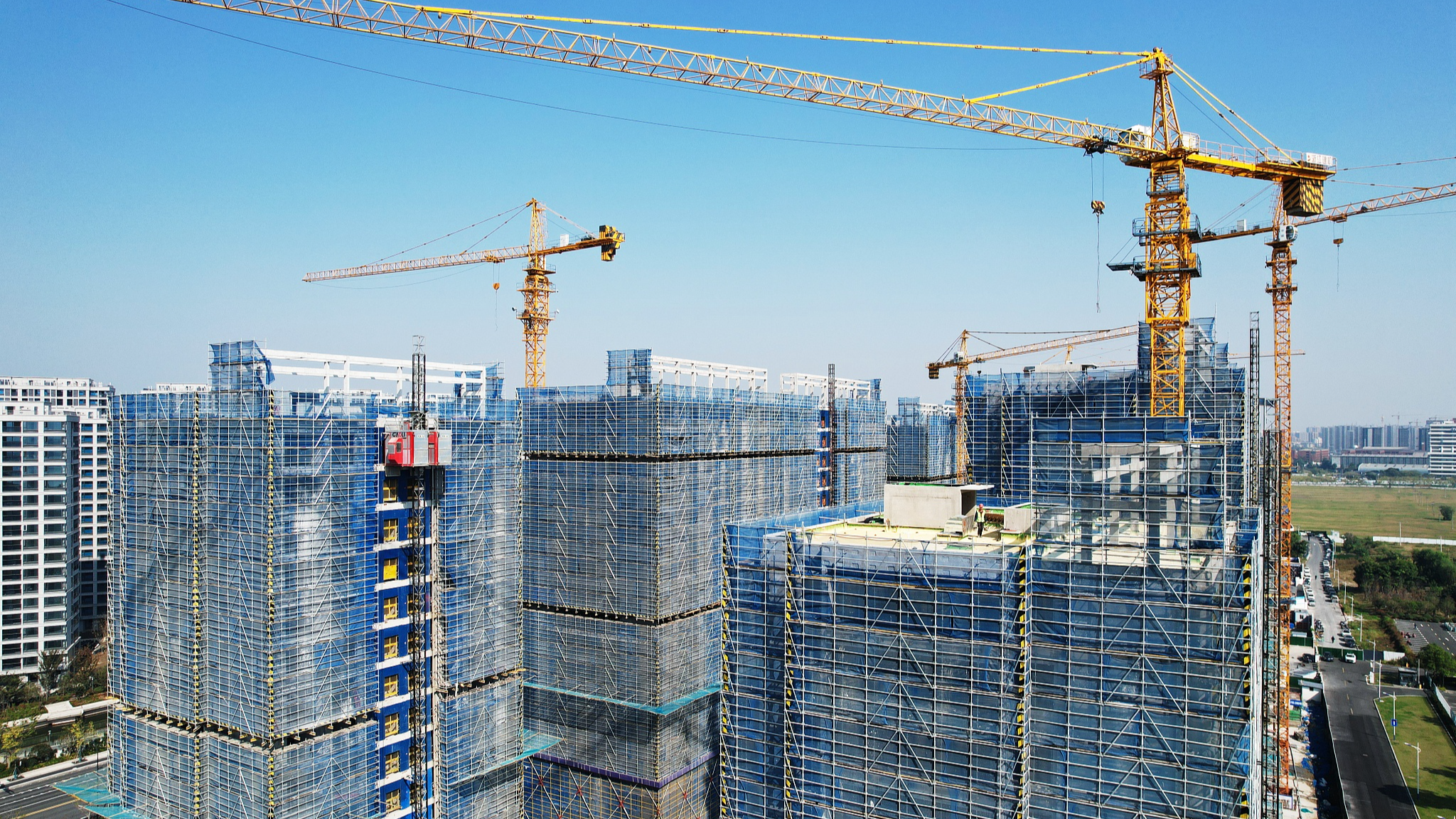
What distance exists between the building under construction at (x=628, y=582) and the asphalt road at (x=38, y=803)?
39.5m

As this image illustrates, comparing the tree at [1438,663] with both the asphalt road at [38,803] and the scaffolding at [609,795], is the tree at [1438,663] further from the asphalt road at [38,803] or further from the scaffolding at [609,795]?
the asphalt road at [38,803]

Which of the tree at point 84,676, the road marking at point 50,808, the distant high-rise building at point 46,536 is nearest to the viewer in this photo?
the road marking at point 50,808

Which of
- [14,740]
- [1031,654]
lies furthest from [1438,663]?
[14,740]

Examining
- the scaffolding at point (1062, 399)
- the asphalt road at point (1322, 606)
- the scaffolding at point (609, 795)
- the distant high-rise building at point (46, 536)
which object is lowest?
the asphalt road at point (1322, 606)

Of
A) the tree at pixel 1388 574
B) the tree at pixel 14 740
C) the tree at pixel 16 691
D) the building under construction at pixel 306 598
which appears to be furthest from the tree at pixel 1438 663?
the tree at pixel 16 691

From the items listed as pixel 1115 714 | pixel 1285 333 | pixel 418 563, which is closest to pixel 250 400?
pixel 418 563

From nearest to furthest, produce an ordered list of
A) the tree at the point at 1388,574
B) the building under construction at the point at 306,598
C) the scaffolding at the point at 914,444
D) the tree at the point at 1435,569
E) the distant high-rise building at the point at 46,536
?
the building under construction at the point at 306,598 < the distant high-rise building at the point at 46,536 < the scaffolding at the point at 914,444 < the tree at the point at 1435,569 < the tree at the point at 1388,574

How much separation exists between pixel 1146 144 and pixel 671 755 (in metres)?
49.6

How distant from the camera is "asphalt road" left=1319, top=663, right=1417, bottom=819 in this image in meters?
64.5

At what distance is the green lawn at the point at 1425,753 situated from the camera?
6538 centimetres

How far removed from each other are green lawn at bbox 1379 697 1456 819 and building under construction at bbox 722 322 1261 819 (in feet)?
176

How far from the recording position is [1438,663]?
91.2m

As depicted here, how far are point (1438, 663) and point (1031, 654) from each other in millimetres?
94750

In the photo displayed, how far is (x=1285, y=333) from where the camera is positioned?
7700cm
